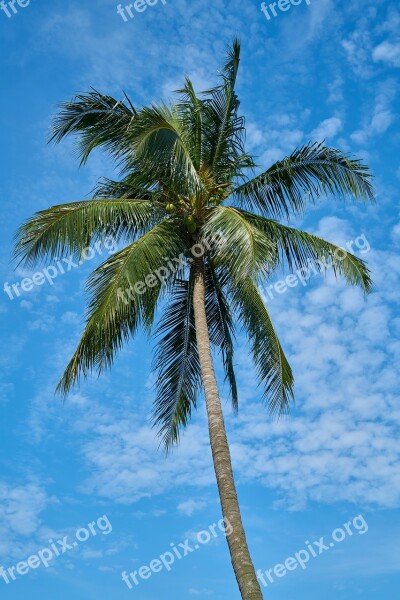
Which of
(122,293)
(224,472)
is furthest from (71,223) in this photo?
(224,472)

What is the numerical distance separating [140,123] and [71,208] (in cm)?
188

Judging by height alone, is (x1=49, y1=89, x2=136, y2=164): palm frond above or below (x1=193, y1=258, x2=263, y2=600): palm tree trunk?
above

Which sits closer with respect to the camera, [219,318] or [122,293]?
[122,293]

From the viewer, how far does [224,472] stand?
33.3 feet

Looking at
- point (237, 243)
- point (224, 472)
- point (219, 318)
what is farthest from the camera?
point (219, 318)

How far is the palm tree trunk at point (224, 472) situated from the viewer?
918cm

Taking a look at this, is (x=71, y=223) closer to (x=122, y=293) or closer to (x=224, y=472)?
(x=122, y=293)

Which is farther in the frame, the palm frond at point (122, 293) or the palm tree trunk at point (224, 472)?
the palm frond at point (122, 293)

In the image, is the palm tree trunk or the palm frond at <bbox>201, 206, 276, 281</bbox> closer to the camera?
the palm tree trunk

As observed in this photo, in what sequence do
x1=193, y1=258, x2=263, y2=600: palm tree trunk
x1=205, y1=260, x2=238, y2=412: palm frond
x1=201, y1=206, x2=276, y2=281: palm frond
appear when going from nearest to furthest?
x1=193, y1=258, x2=263, y2=600: palm tree trunk
x1=201, y1=206, x2=276, y2=281: palm frond
x1=205, y1=260, x2=238, y2=412: palm frond

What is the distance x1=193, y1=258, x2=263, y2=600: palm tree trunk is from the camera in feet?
30.1

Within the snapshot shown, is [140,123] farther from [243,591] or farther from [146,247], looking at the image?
[243,591]

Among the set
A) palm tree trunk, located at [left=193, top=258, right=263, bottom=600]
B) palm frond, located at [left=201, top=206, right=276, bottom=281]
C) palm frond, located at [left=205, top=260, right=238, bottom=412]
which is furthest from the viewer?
palm frond, located at [left=205, top=260, right=238, bottom=412]

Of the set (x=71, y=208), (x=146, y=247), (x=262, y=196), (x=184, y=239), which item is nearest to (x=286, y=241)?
(x=262, y=196)
